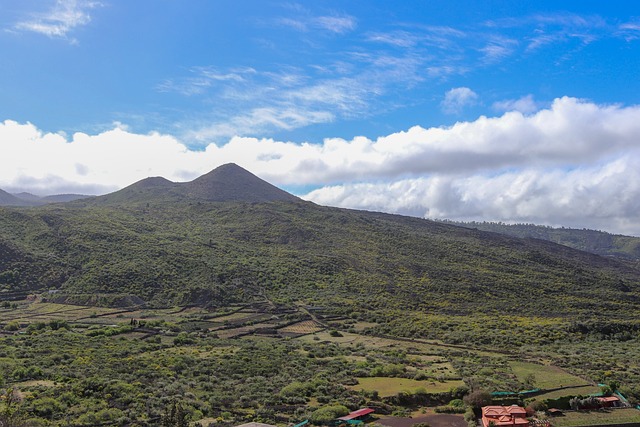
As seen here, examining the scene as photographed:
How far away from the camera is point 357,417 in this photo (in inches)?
1072

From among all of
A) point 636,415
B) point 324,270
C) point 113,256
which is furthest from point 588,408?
point 113,256

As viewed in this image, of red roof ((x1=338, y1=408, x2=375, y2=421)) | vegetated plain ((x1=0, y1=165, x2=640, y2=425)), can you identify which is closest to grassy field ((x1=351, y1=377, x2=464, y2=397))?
vegetated plain ((x1=0, y1=165, x2=640, y2=425))

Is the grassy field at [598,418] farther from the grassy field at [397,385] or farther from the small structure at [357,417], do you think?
the small structure at [357,417]

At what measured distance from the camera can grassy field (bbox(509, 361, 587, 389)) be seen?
33312 millimetres

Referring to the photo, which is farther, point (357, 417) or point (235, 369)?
point (235, 369)

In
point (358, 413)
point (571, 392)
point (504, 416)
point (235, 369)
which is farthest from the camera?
point (235, 369)

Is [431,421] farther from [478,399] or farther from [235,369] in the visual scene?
[235,369]

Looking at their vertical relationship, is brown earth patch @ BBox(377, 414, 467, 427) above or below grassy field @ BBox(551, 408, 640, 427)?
below

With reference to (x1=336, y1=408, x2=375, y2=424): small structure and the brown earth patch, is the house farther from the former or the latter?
(x1=336, y1=408, x2=375, y2=424): small structure

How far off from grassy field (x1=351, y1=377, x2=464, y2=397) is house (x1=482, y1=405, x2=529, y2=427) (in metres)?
5.74

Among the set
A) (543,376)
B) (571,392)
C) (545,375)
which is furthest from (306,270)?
(571,392)

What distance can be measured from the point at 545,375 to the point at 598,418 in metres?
9.69

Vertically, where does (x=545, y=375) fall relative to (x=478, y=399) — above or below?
below

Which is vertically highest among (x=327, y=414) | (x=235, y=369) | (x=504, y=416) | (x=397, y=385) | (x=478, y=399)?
(x=504, y=416)
